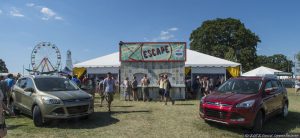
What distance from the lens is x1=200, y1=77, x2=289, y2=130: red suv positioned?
8633mm

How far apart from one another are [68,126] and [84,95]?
121cm

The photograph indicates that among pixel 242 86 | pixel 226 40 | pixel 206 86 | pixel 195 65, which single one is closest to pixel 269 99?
pixel 242 86

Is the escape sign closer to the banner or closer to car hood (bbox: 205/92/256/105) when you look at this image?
the banner

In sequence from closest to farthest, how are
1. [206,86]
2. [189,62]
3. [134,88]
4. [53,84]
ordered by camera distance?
[53,84], [134,88], [206,86], [189,62]

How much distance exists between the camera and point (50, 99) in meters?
9.65

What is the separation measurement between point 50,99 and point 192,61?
17.2m

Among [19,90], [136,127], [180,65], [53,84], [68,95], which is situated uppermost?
[180,65]

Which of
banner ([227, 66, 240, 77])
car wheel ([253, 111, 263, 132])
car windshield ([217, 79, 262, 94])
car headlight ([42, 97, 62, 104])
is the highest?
banner ([227, 66, 240, 77])

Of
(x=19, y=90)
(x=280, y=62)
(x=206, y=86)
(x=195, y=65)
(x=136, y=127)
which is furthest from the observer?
(x=280, y=62)

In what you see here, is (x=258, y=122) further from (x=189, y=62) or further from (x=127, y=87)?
(x=189, y=62)

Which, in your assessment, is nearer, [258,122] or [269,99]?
[258,122]

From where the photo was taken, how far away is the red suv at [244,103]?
8633 millimetres

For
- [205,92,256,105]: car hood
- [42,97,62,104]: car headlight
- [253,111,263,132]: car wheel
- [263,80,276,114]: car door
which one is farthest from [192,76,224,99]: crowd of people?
[42,97,62,104]: car headlight

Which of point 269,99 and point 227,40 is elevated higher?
point 227,40
